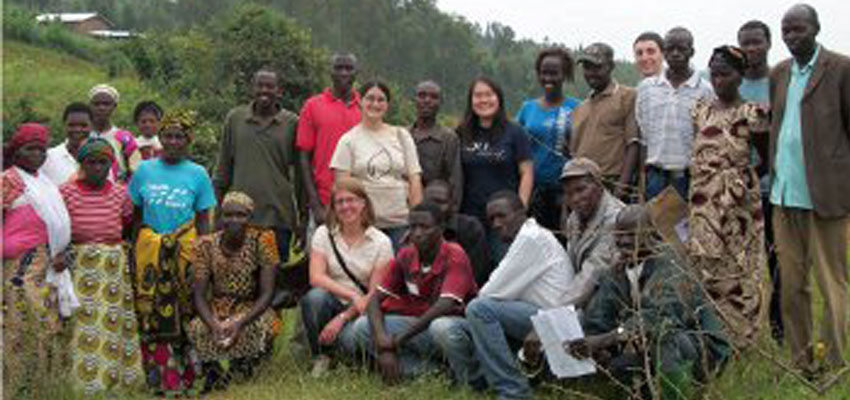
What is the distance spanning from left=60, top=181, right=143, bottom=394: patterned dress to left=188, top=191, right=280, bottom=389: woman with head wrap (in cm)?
39

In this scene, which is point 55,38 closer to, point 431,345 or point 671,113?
point 431,345

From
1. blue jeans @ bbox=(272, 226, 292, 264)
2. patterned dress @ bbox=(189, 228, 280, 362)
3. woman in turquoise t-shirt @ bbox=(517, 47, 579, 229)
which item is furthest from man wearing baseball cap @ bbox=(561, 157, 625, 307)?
blue jeans @ bbox=(272, 226, 292, 264)

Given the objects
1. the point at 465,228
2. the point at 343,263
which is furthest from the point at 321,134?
the point at 465,228

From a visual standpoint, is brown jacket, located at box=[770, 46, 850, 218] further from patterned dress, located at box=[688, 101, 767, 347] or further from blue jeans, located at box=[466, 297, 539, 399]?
blue jeans, located at box=[466, 297, 539, 399]

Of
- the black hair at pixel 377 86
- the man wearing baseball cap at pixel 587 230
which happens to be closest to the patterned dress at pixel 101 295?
the black hair at pixel 377 86

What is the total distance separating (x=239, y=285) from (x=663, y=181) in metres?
2.62

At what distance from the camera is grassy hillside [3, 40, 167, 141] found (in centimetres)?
2903

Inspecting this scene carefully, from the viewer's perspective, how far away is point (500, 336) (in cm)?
530

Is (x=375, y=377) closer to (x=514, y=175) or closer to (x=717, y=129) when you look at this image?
(x=514, y=175)

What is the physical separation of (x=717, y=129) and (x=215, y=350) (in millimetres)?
3101

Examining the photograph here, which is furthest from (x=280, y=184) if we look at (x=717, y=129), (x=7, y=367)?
(x=717, y=129)

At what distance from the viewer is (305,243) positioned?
23.1 feet

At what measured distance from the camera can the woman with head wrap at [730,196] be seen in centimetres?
544

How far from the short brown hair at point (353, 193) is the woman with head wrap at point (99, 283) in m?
1.25
